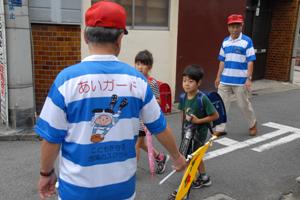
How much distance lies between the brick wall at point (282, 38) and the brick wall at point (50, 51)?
7705mm

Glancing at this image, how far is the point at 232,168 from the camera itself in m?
4.77

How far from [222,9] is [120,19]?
7708 millimetres

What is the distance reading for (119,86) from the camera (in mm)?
1922

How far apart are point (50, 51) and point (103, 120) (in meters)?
4.83

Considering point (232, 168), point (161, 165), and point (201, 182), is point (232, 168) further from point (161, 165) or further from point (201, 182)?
point (161, 165)

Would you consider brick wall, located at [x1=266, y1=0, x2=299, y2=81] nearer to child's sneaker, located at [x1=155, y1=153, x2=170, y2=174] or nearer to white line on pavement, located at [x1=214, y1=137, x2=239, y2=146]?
white line on pavement, located at [x1=214, y1=137, x2=239, y2=146]

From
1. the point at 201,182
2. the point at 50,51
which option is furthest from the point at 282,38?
the point at 201,182

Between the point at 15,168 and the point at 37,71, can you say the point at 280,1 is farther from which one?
the point at 15,168

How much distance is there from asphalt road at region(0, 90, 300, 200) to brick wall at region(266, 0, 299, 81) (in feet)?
17.8

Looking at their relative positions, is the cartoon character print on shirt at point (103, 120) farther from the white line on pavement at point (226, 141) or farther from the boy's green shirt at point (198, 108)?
the white line on pavement at point (226, 141)

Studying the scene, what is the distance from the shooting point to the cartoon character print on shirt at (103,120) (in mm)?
1890

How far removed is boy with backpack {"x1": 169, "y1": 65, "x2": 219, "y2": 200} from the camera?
11.8ft

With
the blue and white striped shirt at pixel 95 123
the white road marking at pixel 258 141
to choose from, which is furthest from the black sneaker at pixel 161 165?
the blue and white striped shirt at pixel 95 123

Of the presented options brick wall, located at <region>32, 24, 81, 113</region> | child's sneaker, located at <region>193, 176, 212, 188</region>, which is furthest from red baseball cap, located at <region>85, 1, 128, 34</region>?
brick wall, located at <region>32, 24, 81, 113</region>
